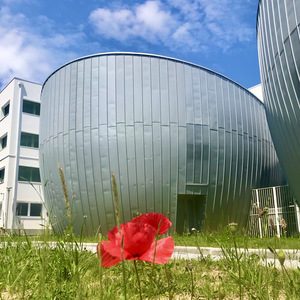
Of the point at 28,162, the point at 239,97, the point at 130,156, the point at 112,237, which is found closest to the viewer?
the point at 112,237

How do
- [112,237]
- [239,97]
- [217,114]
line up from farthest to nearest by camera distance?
[239,97], [217,114], [112,237]

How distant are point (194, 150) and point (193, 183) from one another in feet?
3.39

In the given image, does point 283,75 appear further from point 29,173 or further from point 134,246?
point 29,173

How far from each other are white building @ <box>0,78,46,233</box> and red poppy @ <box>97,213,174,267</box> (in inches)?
1027

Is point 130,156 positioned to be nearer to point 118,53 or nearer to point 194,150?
point 194,150

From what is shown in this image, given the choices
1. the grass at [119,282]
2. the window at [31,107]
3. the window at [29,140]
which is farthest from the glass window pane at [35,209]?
the grass at [119,282]

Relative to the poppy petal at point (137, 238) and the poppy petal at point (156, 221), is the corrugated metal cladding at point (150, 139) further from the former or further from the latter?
the poppy petal at point (137, 238)

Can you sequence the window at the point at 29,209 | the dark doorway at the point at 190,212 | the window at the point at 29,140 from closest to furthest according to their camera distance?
1. the dark doorway at the point at 190,212
2. the window at the point at 29,209
3. the window at the point at 29,140

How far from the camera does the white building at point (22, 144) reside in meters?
26.3

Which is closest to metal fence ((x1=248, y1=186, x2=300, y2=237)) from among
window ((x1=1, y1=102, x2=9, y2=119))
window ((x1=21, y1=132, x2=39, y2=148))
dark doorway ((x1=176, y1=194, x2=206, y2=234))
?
dark doorway ((x1=176, y1=194, x2=206, y2=234))

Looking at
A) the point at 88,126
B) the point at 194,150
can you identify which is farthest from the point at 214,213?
the point at 88,126

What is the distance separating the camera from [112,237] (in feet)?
2.82

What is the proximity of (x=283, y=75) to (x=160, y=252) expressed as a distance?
24.1 ft

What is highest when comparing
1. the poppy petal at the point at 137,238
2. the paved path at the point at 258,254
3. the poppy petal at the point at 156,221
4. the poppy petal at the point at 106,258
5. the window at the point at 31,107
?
the window at the point at 31,107
